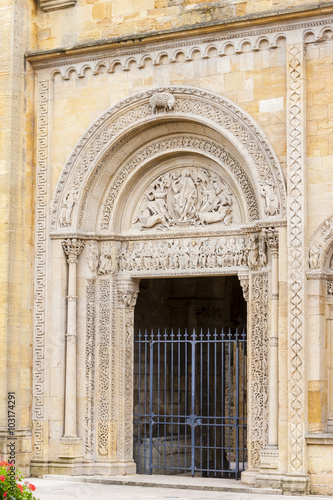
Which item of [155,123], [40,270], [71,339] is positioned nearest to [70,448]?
[71,339]

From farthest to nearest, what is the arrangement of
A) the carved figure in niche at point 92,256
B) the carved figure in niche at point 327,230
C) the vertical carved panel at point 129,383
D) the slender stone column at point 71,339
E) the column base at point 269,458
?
the carved figure in niche at point 92,256 < the vertical carved panel at point 129,383 < the slender stone column at point 71,339 < the column base at point 269,458 < the carved figure in niche at point 327,230

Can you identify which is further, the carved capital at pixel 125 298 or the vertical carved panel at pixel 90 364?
the carved capital at pixel 125 298

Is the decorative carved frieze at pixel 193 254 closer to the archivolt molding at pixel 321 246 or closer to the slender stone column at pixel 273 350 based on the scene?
the slender stone column at pixel 273 350

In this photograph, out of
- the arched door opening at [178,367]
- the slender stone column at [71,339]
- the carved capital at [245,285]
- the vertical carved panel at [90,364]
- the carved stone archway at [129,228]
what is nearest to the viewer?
the carved capital at [245,285]

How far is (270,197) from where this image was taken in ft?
42.5

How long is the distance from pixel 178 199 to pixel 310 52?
2.99 metres

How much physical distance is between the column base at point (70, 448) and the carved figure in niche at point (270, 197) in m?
4.42

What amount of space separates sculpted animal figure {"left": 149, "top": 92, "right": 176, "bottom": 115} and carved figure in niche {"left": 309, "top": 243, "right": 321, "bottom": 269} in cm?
305

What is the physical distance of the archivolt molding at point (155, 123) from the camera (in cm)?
1312

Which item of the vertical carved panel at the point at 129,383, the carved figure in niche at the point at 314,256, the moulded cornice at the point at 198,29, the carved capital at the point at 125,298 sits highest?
the moulded cornice at the point at 198,29

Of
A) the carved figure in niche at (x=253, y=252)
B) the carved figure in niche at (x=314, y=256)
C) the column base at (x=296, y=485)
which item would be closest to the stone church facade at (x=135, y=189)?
the carved figure in niche at (x=253, y=252)

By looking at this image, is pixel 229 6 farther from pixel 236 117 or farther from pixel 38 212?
pixel 38 212

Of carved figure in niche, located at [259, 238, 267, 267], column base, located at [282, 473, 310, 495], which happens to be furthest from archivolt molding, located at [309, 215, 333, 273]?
column base, located at [282, 473, 310, 495]

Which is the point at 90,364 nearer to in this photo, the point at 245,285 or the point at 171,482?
the point at 171,482
